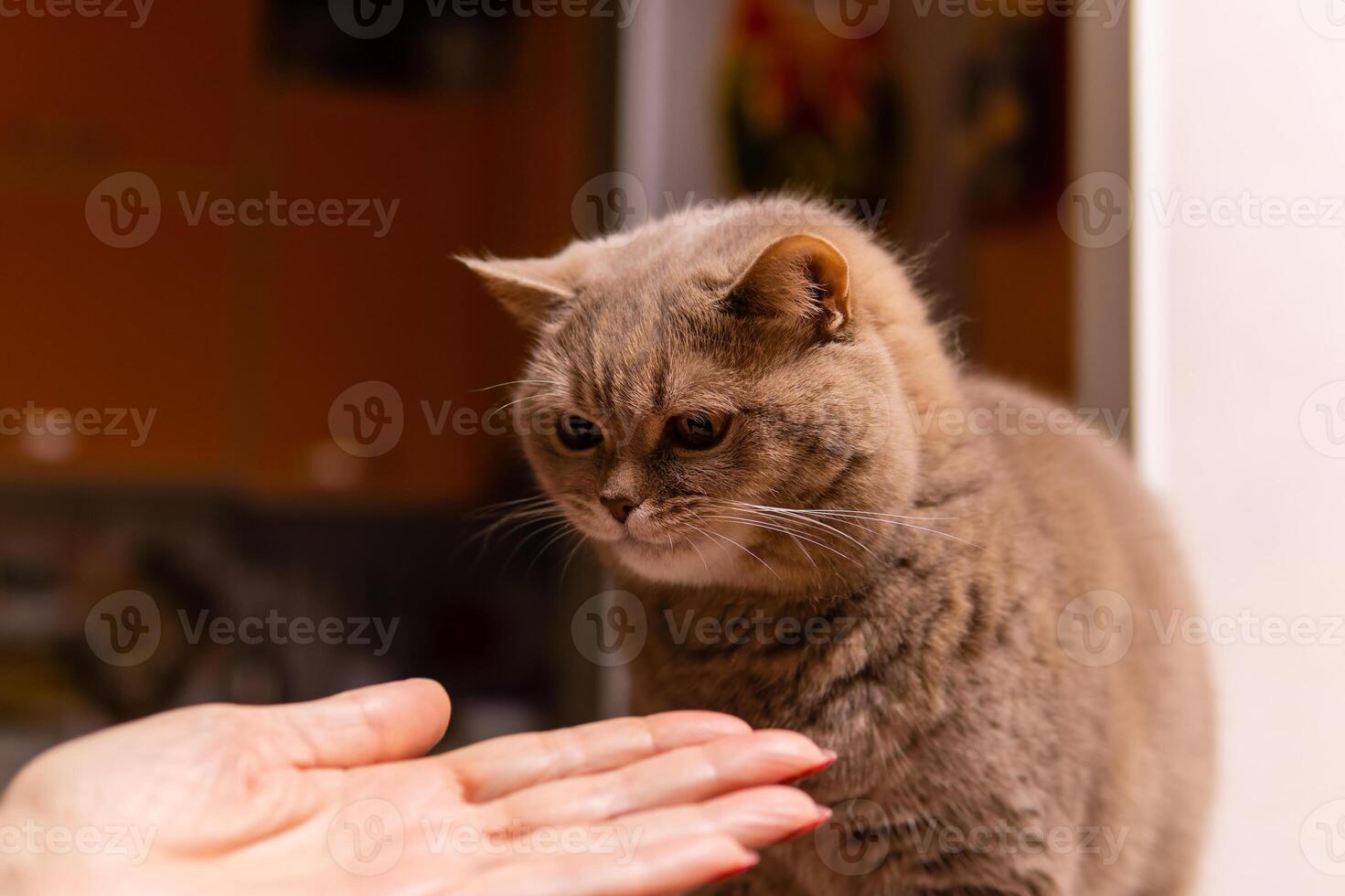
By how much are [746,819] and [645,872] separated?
10 centimetres

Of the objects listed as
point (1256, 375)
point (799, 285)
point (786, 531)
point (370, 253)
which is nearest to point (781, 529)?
point (786, 531)

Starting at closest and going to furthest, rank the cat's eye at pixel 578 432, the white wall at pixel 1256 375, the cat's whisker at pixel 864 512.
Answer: the cat's whisker at pixel 864 512
the cat's eye at pixel 578 432
the white wall at pixel 1256 375

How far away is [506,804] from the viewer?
3.57 ft

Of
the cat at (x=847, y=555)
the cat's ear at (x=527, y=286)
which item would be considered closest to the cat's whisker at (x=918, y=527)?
the cat at (x=847, y=555)

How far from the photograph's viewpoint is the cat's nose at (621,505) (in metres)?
1.10

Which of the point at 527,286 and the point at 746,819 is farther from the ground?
the point at 527,286

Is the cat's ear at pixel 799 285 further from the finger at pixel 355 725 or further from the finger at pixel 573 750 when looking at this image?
the finger at pixel 355 725

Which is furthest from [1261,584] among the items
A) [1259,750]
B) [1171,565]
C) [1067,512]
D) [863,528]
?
[863,528]

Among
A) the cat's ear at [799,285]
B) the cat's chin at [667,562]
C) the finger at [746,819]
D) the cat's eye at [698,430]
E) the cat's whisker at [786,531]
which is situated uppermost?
the cat's ear at [799,285]

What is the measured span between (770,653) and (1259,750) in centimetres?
77

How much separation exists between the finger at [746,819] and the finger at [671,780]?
1.4 inches

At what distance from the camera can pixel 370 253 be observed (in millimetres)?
3533

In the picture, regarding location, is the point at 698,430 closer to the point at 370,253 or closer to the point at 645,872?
the point at 645,872

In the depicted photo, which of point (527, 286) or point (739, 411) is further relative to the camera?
point (527, 286)
